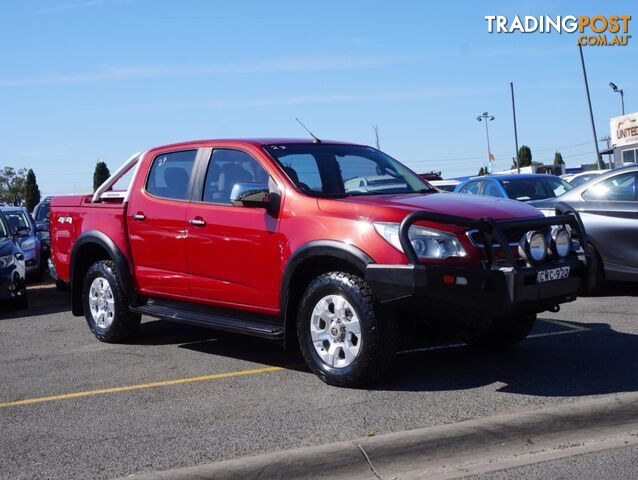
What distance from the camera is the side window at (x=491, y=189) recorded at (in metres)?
13.4

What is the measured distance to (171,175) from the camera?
25.2ft

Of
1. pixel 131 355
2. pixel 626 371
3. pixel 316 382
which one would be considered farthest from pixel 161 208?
pixel 626 371

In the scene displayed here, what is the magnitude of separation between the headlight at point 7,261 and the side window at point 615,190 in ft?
24.5

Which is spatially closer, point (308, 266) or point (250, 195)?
point (308, 266)

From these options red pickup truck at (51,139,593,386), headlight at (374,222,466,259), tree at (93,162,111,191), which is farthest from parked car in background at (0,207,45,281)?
tree at (93,162,111,191)

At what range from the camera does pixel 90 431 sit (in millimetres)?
5172

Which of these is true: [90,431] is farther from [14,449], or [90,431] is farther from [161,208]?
[161,208]

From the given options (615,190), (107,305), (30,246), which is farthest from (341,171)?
(30,246)

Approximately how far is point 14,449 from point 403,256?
266cm

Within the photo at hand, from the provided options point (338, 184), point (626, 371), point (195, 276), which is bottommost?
point (626, 371)

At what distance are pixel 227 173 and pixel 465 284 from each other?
2.55m

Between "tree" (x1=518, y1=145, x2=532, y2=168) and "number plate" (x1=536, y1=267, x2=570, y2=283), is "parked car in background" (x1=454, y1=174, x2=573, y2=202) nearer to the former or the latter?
"number plate" (x1=536, y1=267, x2=570, y2=283)

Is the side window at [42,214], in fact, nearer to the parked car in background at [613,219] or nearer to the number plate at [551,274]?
the parked car in background at [613,219]

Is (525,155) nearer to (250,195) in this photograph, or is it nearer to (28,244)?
(28,244)
